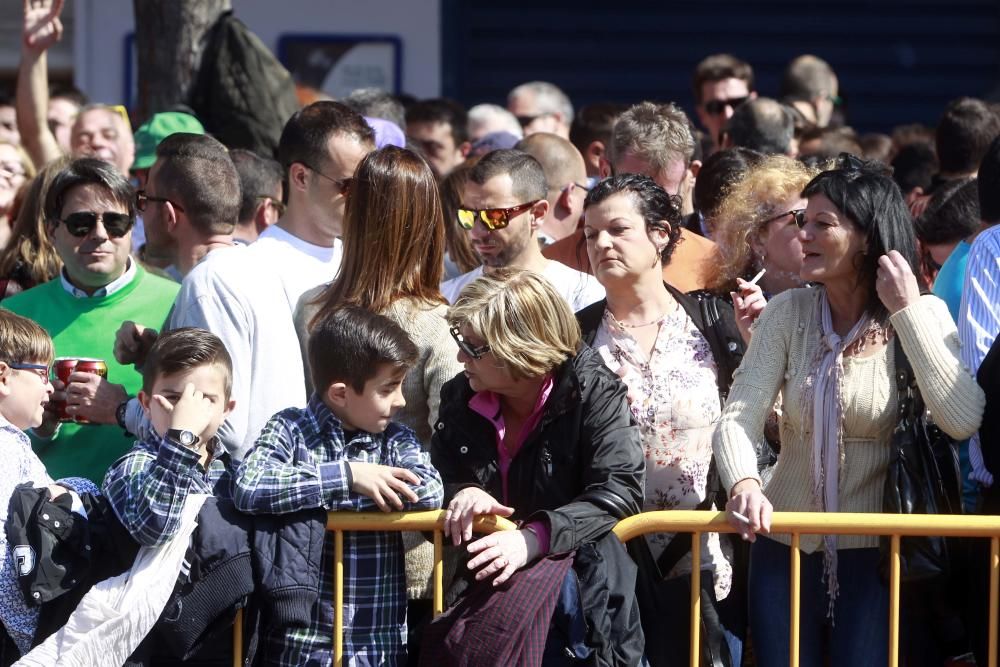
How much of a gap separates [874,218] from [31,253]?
10.2 feet

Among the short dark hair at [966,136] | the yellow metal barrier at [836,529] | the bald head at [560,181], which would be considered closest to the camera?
the yellow metal barrier at [836,529]

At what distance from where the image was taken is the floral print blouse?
4.26 m

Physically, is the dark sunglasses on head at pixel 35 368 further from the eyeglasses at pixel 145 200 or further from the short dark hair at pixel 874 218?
the short dark hair at pixel 874 218

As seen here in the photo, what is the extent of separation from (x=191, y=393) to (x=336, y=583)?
617 millimetres

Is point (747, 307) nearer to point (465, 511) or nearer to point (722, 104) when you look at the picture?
point (465, 511)

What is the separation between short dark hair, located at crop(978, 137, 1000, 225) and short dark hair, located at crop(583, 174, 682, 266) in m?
0.95

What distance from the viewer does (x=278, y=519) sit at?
3764 mm

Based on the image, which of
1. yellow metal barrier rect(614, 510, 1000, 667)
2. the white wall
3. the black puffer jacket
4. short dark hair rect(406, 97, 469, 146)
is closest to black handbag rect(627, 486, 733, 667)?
yellow metal barrier rect(614, 510, 1000, 667)

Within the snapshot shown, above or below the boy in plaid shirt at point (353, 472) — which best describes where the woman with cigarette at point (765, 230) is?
above

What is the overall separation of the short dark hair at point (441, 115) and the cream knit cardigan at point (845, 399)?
14.8ft

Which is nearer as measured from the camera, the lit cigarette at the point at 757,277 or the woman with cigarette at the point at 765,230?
the lit cigarette at the point at 757,277

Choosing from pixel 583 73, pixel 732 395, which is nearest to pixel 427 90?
pixel 583 73

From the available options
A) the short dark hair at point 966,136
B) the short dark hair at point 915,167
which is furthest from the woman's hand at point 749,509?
the short dark hair at point 915,167

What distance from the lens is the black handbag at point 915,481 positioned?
3852 millimetres
